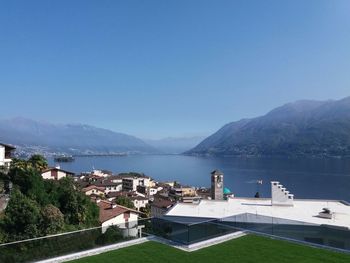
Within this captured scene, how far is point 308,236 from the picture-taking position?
1228cm

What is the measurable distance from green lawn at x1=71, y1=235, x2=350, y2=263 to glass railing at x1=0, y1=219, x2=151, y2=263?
2.26 ft

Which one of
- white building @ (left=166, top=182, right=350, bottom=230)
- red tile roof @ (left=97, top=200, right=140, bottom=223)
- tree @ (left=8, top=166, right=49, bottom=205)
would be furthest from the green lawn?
red tile roof @ (left=97, top=200, right=140, bottom=223)

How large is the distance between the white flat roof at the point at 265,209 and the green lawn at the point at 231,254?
752cm

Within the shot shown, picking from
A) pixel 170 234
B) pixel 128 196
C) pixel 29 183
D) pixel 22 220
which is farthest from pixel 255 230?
pixel 128 196

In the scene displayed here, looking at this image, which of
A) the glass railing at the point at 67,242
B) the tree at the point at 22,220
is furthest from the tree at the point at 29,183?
the glass railing at the point at 67,242

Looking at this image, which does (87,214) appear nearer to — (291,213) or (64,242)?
(291,213)

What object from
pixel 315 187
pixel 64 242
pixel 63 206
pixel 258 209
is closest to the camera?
pixel 64 242

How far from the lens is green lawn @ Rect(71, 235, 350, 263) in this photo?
10365mm

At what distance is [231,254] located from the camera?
10.8 m

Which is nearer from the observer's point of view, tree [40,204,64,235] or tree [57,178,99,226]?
tree [40,204,64,235]

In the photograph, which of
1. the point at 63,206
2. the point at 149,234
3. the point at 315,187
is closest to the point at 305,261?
the point at 149,234

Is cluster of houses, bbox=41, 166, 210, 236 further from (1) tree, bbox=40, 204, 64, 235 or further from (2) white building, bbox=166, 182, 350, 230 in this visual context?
(1) tree, bbox=40, 204, 64, 235

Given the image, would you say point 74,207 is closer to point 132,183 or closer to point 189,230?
point 189,230

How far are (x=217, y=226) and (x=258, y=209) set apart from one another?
30.6ft
